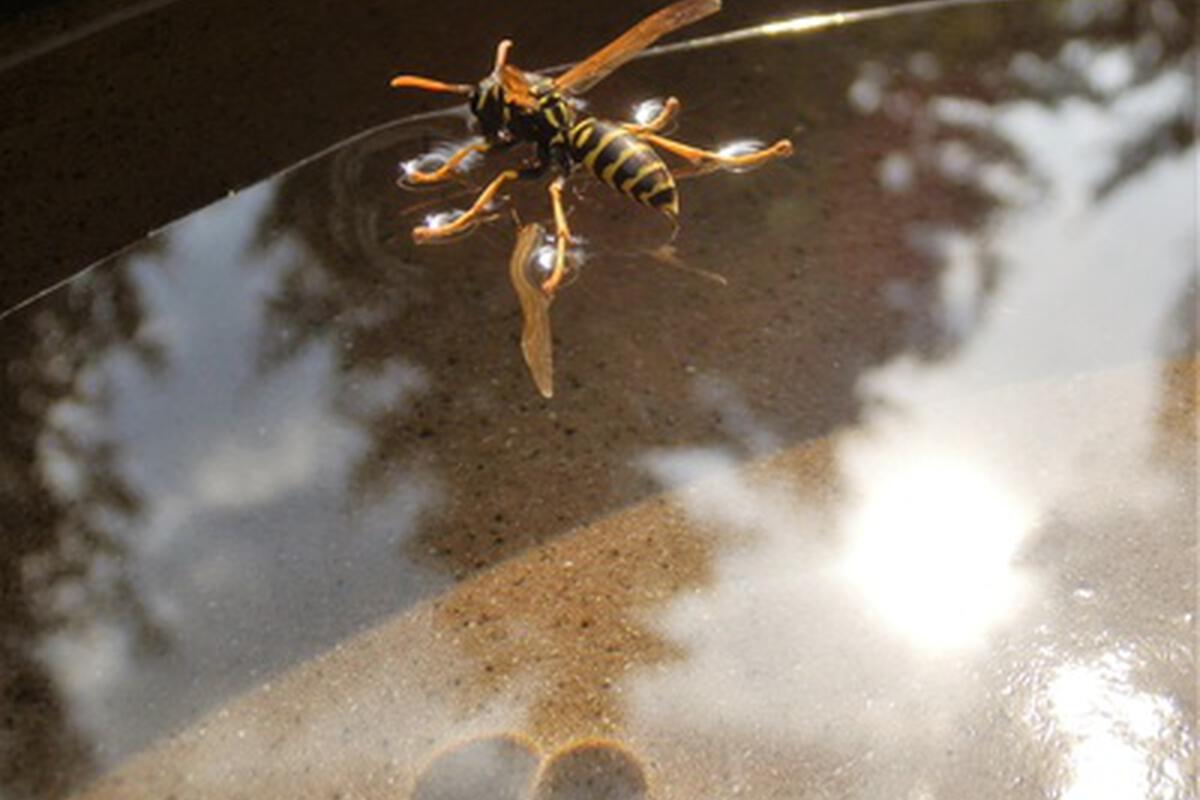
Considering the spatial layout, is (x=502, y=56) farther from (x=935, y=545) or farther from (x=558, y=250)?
(x=935, y=545)

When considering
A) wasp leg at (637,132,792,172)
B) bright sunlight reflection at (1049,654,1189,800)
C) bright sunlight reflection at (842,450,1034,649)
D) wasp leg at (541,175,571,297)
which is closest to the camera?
bright sunlight reflection at (1049,654,1189,800)

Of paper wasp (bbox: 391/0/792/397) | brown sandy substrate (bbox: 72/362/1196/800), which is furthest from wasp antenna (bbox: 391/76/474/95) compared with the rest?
brown sandy substrate (bbox: 72/362/1196/800)

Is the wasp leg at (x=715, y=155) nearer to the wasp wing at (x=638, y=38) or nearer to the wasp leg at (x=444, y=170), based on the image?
the wasp wing at (x=638, y=38)

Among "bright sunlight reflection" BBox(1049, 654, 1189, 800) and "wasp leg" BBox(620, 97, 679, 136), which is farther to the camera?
"wasp leg" BBox(620, 97, 679, 136)

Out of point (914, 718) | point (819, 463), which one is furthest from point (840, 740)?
point (819, 463)

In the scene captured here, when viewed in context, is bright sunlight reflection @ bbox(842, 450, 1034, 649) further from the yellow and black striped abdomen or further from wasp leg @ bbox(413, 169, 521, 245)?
wasp leg @ bbox(413, 169, 521, 245)

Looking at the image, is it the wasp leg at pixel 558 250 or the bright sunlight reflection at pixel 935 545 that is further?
the wasp leg at pixel 558 250

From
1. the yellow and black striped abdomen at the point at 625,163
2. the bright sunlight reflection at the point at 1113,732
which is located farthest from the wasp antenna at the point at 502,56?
the bright sunlight reflection at the point at 1113,732

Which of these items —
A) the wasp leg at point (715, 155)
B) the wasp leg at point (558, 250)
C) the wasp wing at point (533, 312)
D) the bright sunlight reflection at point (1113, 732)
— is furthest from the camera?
the wasp leg at point (715, 155)
